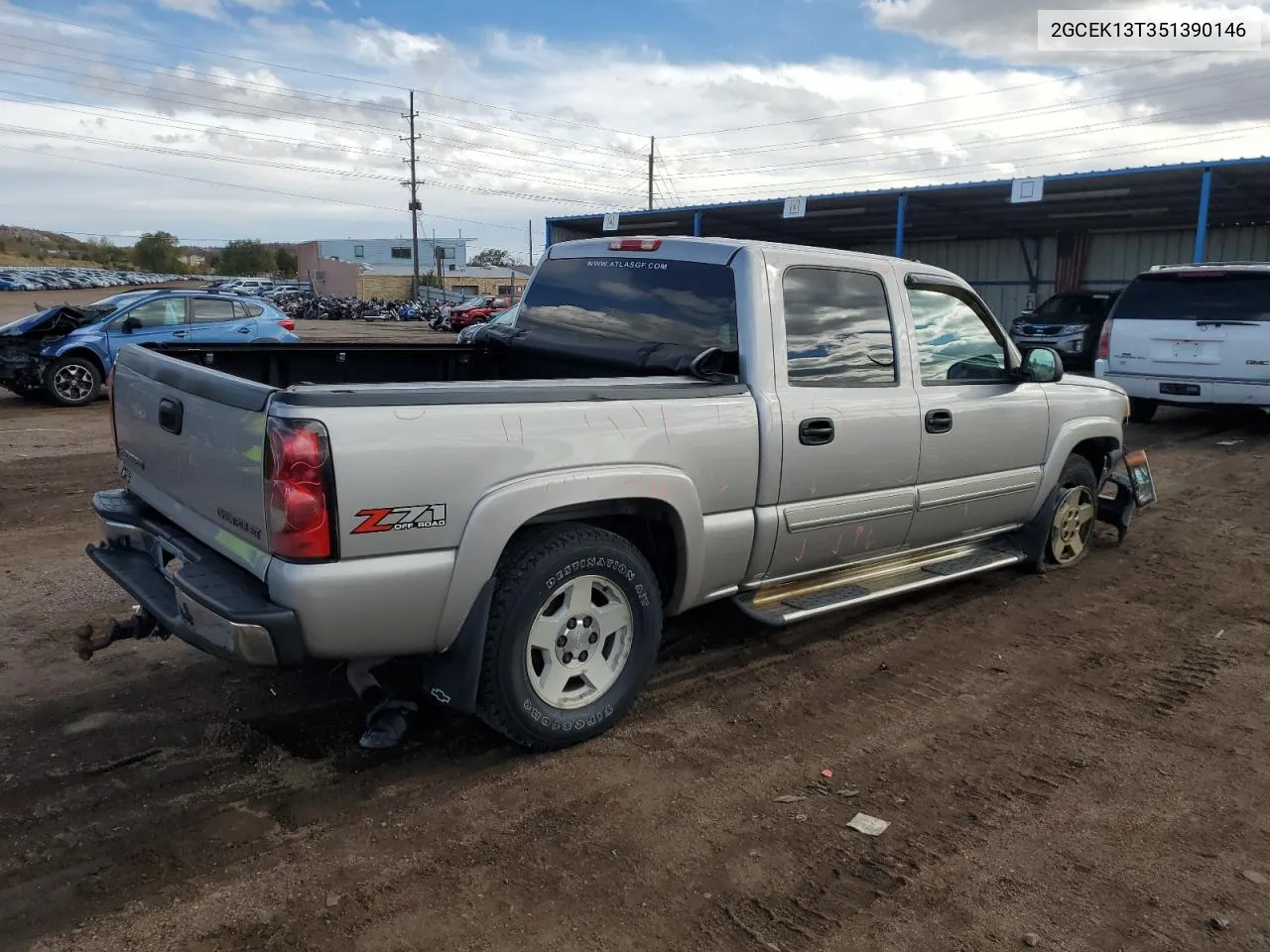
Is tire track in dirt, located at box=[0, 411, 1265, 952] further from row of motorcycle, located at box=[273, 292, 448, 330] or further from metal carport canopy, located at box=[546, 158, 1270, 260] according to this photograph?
row of motorcycle, located at box=[273, 292, 448, 330]

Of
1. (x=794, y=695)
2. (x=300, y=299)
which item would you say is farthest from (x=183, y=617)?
(x=300, y=299)

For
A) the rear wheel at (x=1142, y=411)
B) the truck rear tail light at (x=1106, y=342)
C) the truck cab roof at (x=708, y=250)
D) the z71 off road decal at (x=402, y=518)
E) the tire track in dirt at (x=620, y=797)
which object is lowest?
the tire track in dirt at (x=620, y=797)

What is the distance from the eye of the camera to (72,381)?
13828 millimetres

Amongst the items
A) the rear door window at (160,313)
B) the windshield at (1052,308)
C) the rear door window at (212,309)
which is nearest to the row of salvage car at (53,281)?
the rear door window at (212,309)

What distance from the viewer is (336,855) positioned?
10.1 ft

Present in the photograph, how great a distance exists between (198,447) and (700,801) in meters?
2.10

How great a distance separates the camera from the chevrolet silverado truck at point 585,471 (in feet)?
10.1

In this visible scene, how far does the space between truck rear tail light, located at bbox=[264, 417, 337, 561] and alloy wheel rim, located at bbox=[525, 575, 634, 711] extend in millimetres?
836

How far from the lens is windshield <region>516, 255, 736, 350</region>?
4293 millimetres

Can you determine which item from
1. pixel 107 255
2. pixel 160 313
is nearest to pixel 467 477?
pixel 160 313

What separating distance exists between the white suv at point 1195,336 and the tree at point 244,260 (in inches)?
4601

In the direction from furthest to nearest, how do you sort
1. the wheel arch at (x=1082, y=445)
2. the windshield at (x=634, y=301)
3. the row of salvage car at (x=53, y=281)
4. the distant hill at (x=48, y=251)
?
the distant hill at (x=48, y=251) → the row of salvage car at (x=53, y=281) → the wheel arch at (x=1082, y=445) → the windshield at (x=634, y=301)

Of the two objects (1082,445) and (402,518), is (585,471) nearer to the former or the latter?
(402,518)

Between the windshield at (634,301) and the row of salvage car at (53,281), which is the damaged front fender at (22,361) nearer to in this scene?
the windshield at (634,301)
